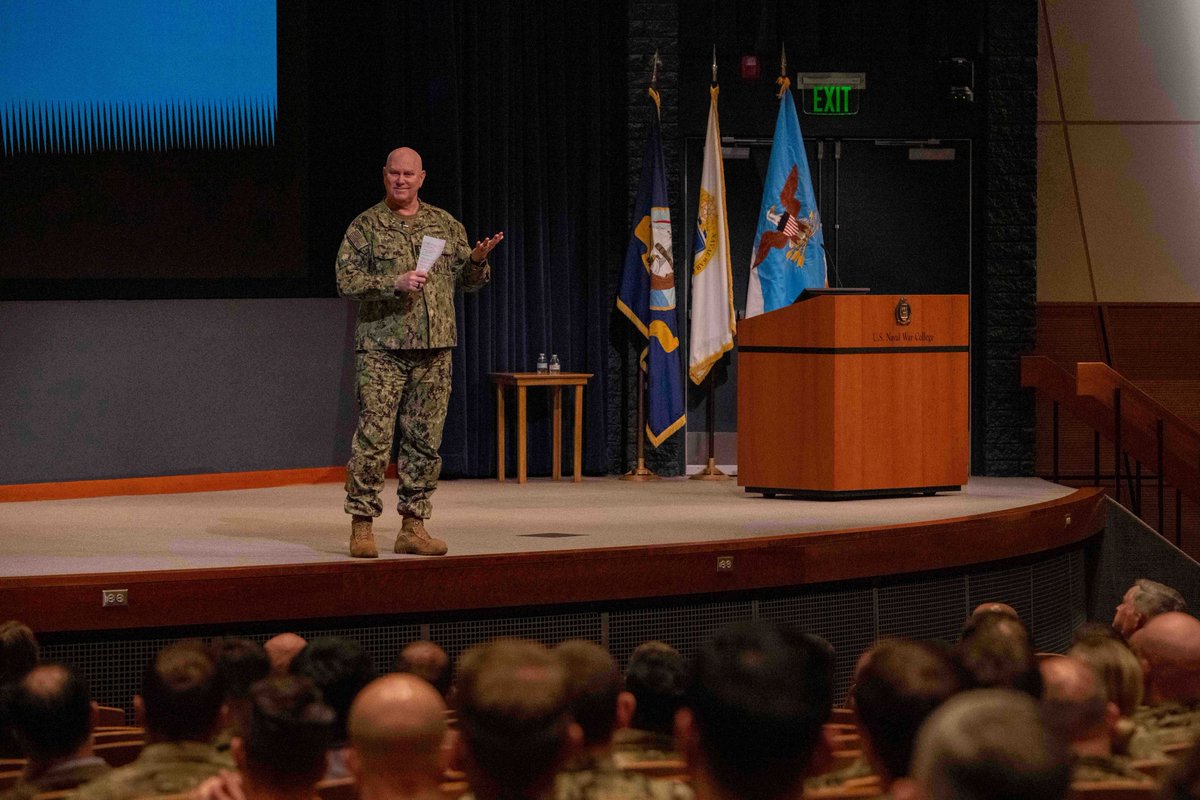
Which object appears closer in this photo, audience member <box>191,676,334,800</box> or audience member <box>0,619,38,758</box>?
audience member <box>191,676,334,800</box>

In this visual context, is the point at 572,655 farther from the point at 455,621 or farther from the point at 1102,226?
the point at 1102,226

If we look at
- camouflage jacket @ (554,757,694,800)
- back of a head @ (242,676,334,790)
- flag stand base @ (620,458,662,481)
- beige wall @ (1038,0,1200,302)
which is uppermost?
beige wall @ (1038,0,1200,302)

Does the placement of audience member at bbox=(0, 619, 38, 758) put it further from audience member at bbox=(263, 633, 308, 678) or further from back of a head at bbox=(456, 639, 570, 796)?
back of a head at bbox=(456, 639, 570, 796)

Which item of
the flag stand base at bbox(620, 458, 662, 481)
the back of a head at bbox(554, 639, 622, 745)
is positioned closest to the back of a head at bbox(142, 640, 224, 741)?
the back of a head at bbox(554, 639, 622, 745)

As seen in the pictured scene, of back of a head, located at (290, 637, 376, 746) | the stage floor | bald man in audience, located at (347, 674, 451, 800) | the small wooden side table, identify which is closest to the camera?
bald man in audience, located at (347, 674, 451, 800)

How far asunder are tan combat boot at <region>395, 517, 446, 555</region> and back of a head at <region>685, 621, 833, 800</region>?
3.32 meters

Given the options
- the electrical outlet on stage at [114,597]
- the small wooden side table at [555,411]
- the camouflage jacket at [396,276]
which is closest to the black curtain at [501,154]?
the small wooden side table at [555,411]

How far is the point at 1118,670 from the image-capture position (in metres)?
2.48

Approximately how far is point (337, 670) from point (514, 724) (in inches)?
35.9

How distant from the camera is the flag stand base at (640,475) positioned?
793cm

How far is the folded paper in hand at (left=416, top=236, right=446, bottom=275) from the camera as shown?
4727mm

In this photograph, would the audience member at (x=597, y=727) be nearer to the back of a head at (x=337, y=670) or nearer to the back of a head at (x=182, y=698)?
the back of a head at (x=337, y=670)

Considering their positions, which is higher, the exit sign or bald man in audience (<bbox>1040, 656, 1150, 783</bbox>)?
the exit sign

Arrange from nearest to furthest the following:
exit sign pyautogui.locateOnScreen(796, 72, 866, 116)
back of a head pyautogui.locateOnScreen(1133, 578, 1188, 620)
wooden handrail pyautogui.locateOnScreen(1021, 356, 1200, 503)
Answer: back of a head pyautogui.locateOnScreen(1133, 578, 1188, 620) < wooden handrail pyautogui.locateOnScreen(1021, 356, 1200, 503) < exit sign pyautogui.locateOnScreen(796, 72, 866, 116)
